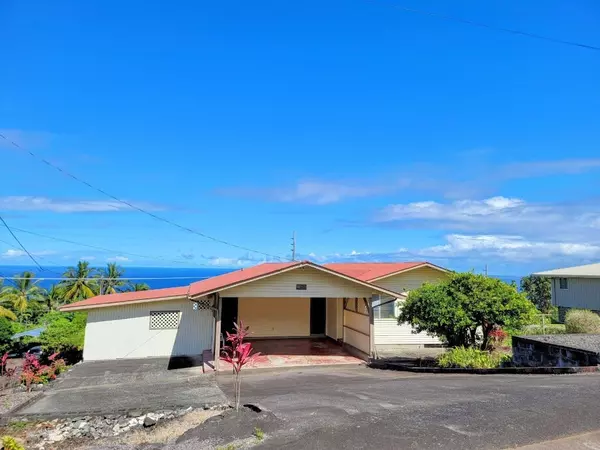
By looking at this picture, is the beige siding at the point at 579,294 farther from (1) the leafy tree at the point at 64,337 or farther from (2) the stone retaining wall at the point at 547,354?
(1) the leafy tree at the point at 64,337

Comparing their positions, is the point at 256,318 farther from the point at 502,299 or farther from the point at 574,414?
the point at 574,414

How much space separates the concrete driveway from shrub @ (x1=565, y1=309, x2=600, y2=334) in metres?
14.3

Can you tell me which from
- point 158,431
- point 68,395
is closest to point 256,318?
point 68,395

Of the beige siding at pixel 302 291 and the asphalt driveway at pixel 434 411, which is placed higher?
the beige siding at pixel 302 291

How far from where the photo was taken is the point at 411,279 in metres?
18.5

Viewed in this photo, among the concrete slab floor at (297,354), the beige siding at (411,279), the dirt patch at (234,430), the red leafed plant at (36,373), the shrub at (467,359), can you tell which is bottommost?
the red leafed plant at (36,373)

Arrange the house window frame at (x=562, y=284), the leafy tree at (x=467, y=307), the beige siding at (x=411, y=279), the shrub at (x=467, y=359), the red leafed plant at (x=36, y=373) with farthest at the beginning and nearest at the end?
the house window frame at (x=562, y=284) → the beige siding at (x=411, y=279) → the leafy tree at (x=467, y=307) → the shrub at (x=467, y=359) → the red leafed plant at (x=36, y=373)

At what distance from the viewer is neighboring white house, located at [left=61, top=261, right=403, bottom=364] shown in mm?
13531

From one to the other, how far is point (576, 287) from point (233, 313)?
2266cm

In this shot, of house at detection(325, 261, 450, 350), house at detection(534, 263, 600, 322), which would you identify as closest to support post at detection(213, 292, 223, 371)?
house at detection(325, 261, 450, 350)

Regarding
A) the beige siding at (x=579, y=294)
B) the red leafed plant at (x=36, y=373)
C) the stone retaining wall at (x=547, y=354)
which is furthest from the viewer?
the beige siding at (x=579, y=294)

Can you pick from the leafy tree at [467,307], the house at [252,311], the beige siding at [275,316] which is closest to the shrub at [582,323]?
the house at [252,311]

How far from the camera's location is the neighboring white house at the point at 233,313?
533 inches

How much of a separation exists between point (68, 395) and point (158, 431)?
157 inches
